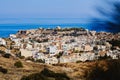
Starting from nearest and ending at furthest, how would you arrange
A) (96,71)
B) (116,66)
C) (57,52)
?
(116,66) < (96,71) < (57,52)

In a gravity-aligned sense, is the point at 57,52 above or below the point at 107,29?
above

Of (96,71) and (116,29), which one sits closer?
(116,29)

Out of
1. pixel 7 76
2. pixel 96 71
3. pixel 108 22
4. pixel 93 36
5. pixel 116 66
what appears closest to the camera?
pixel 108 22

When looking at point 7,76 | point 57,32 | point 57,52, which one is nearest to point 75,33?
point 57,32

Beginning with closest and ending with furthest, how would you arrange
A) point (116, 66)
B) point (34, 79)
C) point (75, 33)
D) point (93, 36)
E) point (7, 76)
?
point (116, 66)
point (34, 79)
point (7, 76)
point (93, 36)
point (75, 33)

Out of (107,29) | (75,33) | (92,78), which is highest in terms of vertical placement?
(75,33)

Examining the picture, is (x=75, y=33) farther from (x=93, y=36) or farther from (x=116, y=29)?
(x=116, y=29)

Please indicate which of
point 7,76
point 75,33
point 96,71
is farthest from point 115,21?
point 75,33

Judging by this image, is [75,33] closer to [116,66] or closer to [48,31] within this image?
[48,31]

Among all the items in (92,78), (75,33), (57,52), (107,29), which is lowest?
(92,78)
